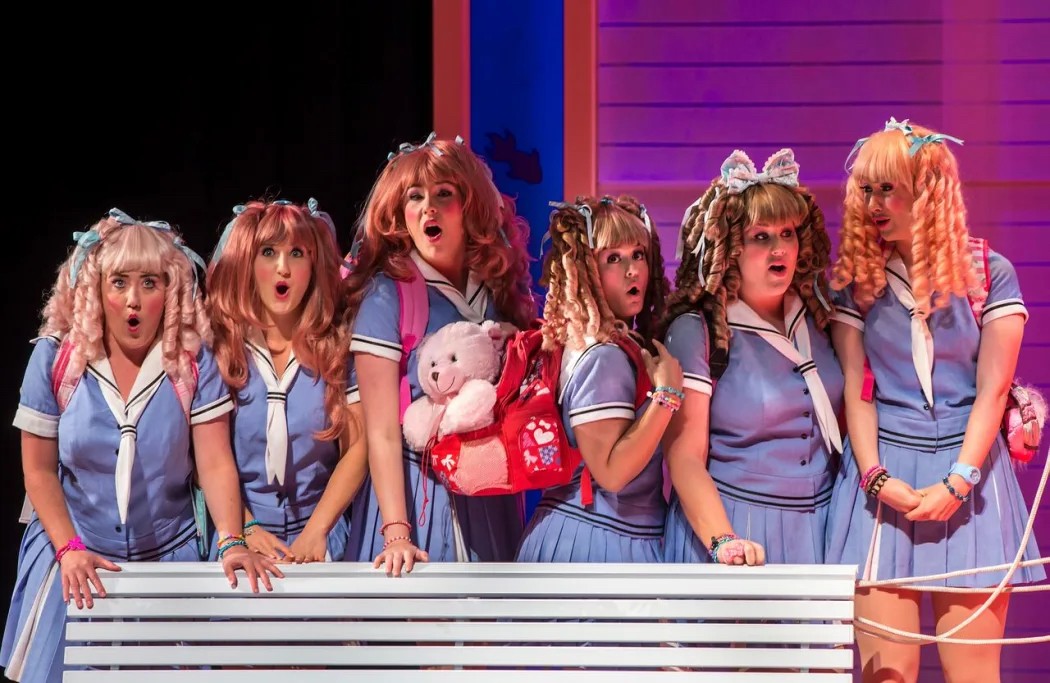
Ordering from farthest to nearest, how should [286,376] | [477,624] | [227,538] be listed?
1. [286,376]
2. [227,538]
3. [477,624]

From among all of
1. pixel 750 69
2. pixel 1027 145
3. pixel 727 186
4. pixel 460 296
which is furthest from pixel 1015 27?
pixel 460 296

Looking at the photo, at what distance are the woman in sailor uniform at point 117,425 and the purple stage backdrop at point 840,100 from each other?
5.51 feet

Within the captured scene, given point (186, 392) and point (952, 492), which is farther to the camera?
point (186, 392)

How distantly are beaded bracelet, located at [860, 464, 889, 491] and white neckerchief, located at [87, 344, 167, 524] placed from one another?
1724 mm

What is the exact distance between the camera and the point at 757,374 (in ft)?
10.3

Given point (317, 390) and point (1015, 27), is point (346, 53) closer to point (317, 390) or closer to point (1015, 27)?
point (317, 390)

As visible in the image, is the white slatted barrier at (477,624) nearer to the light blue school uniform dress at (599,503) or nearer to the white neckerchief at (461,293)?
the light blue school uniform dress at (599,503)

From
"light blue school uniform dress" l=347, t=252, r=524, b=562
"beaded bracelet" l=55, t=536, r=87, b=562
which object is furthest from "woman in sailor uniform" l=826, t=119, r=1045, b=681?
"beaded bracelet" l=55, t=536, r=87, b=562

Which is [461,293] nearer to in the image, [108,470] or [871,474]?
[108,470]

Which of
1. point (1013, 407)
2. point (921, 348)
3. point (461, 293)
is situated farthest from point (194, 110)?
point (1013, 407)

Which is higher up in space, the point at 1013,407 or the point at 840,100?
the point at 840,100

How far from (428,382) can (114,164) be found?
64.0 inches

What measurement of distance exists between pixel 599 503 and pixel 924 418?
2.65 ft

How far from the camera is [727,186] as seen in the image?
3.24m
